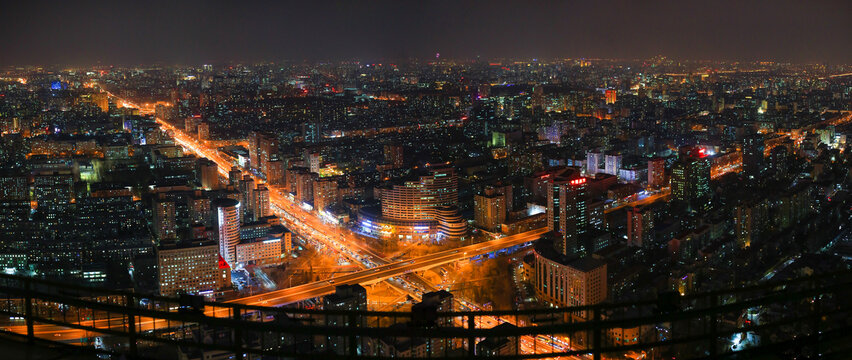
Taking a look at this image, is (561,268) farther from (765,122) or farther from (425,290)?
(765,122)

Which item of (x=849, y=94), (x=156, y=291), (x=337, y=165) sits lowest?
(x=156, y=291)

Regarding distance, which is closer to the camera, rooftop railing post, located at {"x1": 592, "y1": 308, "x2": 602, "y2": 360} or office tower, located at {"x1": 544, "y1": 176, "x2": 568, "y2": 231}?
rooftop railing post, located at {"x1": 592, "y1": 308, "x2": 602, "y2": 360}

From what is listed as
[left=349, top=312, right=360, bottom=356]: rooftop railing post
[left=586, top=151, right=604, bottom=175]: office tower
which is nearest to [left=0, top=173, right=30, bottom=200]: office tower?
[left=586, top=151, right=604, bottom=175]: office tower

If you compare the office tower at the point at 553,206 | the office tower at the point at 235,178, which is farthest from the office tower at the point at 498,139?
the office tower at the point at 553,206

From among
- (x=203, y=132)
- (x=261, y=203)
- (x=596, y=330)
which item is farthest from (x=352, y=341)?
(x=203, y=132)

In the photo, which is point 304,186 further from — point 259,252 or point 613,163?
point 613,163

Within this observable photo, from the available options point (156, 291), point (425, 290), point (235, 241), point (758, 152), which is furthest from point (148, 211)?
point (758, 152)

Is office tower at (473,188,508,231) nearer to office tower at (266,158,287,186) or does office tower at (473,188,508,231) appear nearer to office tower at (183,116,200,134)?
office tower at (266,158,287,186)
